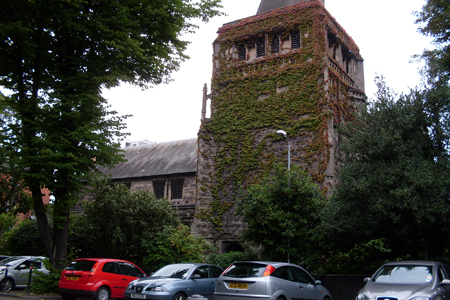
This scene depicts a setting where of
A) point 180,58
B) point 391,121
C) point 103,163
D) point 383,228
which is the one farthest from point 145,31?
point 383,228

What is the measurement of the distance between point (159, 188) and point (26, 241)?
9.53 meters

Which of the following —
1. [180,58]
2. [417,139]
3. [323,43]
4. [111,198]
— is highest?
[323,43]

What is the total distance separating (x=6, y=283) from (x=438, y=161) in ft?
57.4

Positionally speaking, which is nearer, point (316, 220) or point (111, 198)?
point (316, 220)

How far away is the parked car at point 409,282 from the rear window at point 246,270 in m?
2.46

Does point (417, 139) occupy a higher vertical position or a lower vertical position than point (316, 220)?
higher

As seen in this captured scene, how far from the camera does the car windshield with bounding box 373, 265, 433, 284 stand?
10273 mm

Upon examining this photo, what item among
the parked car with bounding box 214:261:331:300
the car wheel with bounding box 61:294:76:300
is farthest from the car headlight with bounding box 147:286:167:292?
the car wheel with bounding box 61:294:76:300

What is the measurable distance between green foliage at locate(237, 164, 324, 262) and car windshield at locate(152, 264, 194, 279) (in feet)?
15.0

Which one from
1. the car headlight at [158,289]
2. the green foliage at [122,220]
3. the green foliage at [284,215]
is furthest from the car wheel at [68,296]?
the green foliage at [284,215]

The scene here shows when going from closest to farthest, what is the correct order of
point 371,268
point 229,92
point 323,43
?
point 371,268 < point 323,43 < point 229,92

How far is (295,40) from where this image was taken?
82.6 feet

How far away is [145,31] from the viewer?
17.6 metres

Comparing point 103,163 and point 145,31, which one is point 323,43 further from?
point 103,163
